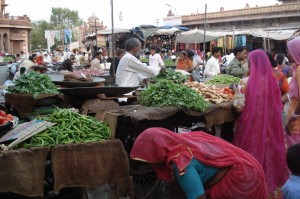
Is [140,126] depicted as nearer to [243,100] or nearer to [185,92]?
[185,92]

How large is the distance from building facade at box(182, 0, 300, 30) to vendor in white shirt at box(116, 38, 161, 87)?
791 inches

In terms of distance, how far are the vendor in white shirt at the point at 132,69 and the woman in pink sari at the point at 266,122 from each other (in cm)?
163

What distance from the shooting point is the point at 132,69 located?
5.90 meters

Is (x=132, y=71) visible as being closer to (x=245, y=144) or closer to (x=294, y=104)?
(x=245, y=144)

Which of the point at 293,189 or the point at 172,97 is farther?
the point at 172,97

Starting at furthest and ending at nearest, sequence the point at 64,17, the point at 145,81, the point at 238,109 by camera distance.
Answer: the point at 64,17
the point at 145,81
the point at 238,109

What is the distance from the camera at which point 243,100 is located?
4.82 meters

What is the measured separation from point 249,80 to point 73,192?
7.75 ft

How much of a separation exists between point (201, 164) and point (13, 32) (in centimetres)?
5829

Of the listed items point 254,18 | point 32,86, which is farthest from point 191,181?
point 254,18

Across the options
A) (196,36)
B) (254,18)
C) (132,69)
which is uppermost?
(254,18)

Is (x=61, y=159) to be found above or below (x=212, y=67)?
below

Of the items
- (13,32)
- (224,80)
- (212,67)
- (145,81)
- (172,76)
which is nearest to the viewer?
(172,76)

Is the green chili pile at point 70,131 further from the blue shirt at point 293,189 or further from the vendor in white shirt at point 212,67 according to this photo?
the vendor in white shirt at point 212,67
